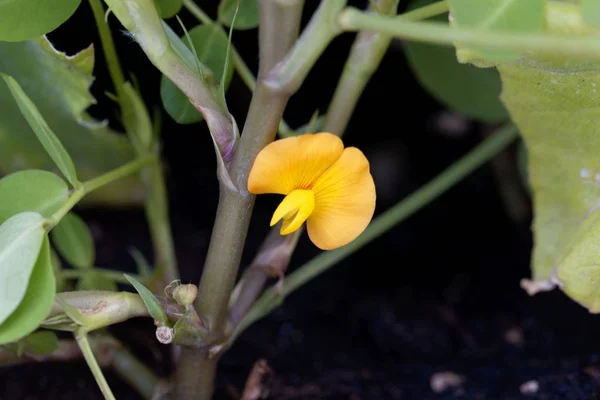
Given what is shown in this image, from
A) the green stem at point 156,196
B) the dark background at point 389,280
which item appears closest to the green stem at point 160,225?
the green stem at point 156,196

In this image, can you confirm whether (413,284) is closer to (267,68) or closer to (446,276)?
(446,276)

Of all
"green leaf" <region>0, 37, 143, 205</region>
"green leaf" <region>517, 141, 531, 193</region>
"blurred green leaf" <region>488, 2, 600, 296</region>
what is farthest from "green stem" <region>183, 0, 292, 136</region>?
"green leaf" <region>517, 141, 531, 193</region>

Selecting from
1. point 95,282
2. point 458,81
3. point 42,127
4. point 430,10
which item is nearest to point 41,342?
point 95,282

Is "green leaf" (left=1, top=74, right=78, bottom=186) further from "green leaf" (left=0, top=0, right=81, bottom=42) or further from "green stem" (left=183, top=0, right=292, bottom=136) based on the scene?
"green stem" (left=183, top=0, right=292, bottom=136)

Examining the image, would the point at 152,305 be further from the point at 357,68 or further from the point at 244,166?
the point at 357,68

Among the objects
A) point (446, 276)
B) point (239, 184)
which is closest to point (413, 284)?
point (446, 276)
